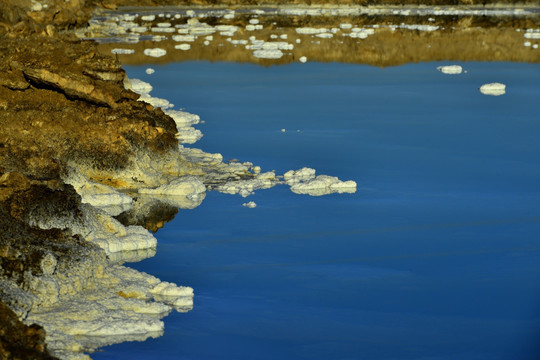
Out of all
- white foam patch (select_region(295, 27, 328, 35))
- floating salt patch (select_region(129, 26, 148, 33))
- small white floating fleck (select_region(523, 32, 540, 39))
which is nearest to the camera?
small white floating fleck (select_region(523, 32, 540, 39))

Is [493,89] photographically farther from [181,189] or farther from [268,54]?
[181,189]

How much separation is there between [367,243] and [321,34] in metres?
23.6

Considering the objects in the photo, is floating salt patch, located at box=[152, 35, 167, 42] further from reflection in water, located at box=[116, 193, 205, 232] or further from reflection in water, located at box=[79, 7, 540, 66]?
reflection in water, located at box=[116, 193, 205, 232]

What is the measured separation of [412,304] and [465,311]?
1.38ft

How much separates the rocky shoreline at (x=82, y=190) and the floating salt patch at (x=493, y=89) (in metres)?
6.93

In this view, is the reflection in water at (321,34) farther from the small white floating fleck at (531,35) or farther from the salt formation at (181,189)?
the salt formation at (181,189)

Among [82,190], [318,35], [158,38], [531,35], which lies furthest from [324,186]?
[531,35]

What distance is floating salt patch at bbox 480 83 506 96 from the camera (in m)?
19.1

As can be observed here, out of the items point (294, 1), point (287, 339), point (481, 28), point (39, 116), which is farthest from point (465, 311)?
point (294, 1)

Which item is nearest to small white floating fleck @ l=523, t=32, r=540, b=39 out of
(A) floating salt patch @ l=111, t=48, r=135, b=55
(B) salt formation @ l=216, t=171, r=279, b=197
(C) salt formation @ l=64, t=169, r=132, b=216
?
(A) floating salt patch @ l=111, t=48, r=135, b=55

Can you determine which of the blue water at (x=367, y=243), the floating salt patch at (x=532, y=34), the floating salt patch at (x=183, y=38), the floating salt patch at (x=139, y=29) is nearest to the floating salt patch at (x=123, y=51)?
the floating salt patch at (x=183, y=38)

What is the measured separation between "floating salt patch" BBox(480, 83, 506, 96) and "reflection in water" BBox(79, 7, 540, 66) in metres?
5.41

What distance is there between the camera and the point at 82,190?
10.0 m

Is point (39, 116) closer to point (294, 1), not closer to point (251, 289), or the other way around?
point (251, 289)
